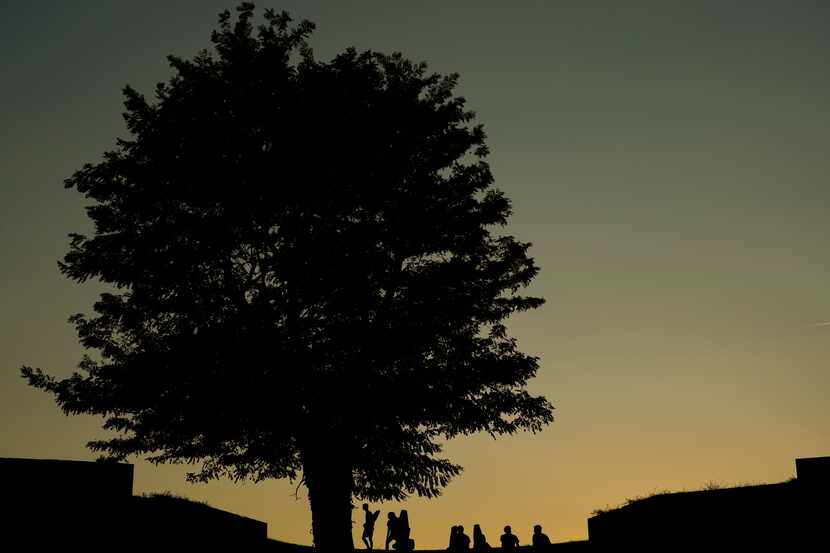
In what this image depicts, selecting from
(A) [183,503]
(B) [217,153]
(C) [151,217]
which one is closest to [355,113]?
(B) [217,153]

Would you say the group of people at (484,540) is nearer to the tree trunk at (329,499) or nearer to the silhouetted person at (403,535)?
the silhouetted person at (403,535)

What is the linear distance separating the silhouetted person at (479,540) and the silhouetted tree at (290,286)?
125 inches

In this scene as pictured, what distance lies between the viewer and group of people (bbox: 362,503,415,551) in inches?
1326

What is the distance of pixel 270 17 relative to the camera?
32.2 metres

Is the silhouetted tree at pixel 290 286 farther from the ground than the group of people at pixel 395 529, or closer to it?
farther from the ground

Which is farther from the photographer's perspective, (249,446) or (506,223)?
(506,223)

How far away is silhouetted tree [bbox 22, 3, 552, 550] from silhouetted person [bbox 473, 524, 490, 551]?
317 cm

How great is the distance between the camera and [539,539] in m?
33.3

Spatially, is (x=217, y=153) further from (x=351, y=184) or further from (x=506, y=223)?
(x=506, y=223)

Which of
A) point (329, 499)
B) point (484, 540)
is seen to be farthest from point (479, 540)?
point (329, 499)

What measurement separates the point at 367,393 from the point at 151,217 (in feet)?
27.9

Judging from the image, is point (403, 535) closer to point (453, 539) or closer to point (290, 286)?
point (453, 539)

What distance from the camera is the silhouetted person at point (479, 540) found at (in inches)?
1320

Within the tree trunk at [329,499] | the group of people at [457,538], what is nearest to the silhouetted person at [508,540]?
the group of people at [457,538]
